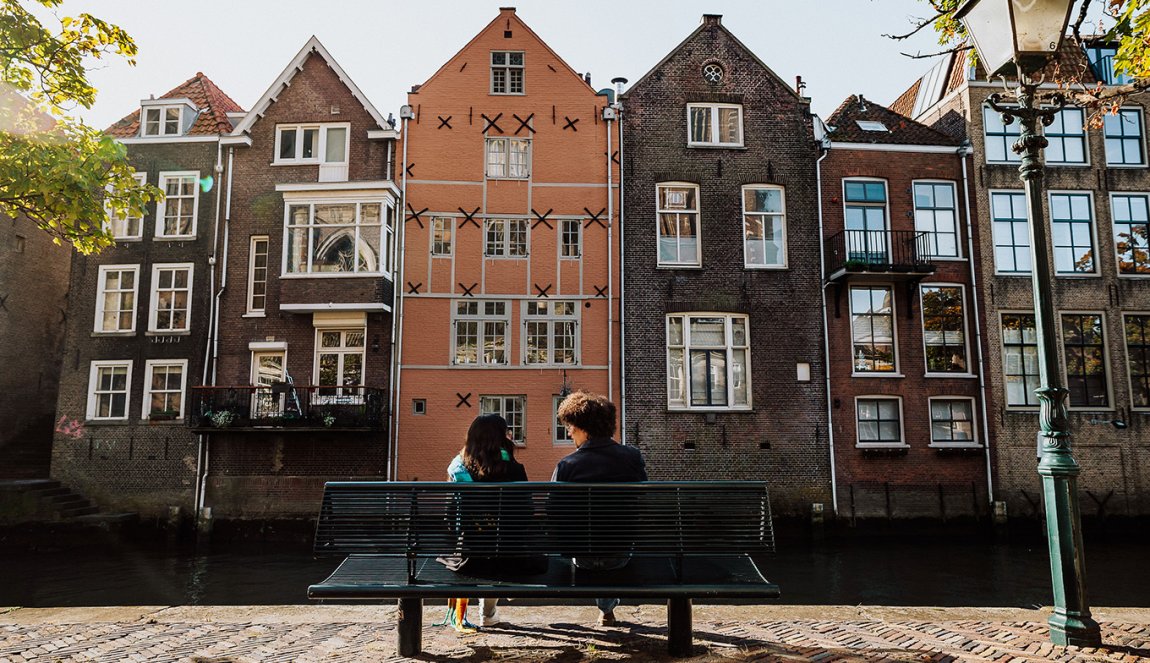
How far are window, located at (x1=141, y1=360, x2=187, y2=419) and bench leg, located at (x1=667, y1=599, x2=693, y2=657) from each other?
18493 millimetres

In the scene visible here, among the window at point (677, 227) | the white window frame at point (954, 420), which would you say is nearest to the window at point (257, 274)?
the window at point (677, 227)

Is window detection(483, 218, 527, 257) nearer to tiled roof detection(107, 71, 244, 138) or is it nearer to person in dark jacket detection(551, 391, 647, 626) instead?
tiled roof detection(107, 71, 244, 138)

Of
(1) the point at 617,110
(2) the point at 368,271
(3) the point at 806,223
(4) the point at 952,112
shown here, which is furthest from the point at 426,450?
(4) the point at 952,112

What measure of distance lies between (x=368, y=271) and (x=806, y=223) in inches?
475

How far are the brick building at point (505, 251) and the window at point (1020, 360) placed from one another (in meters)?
10.7

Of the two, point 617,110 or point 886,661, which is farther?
point 617,110

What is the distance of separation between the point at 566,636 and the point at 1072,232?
21.6m

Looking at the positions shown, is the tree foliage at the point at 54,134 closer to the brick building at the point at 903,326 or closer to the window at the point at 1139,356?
the brick building at the point at 903,326

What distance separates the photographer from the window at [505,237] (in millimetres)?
20281

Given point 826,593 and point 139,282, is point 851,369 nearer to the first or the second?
point 826,593

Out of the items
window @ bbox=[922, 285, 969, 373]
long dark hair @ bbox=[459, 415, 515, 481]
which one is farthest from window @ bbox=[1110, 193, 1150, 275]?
long dark hair @ bbox=[459, 415, 515, 481]

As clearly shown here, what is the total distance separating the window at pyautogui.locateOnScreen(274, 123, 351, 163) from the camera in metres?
20.5

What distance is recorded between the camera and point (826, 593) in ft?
38.5

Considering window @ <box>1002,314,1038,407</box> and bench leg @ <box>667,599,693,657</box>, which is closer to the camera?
bench leg @ <box>667,599,693,657</box>
